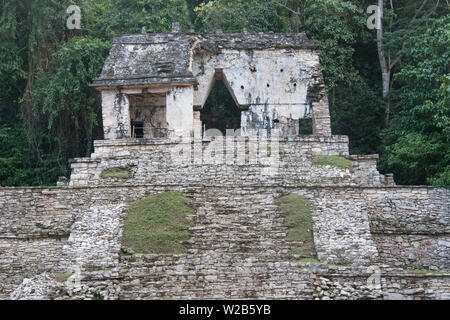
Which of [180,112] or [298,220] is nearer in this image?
[298,220]

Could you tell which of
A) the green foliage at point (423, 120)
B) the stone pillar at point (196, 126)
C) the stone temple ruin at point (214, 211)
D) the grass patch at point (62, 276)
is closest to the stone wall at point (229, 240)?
the stone temple ruin at point (214, 211)

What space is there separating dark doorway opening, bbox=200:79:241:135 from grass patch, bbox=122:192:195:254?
35.3 ft

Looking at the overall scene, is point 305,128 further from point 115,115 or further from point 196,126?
point 115,115

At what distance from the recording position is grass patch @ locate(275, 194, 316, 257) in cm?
1355

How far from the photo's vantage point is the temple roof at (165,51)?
19281 mm

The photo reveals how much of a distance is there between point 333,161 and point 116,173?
5389 millimetres

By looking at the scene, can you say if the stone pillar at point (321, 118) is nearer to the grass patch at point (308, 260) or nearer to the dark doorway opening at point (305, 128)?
the dark doorway opening at point (305, 128)

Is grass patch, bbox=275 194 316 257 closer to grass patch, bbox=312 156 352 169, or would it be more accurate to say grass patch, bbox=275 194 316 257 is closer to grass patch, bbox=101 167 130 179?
grass patch, bbox=312 156 352 169

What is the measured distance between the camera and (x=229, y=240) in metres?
13.8

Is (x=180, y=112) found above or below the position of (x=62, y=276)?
above

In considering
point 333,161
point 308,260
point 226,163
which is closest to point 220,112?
point 226,163

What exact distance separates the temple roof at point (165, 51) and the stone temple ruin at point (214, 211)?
0.18ft

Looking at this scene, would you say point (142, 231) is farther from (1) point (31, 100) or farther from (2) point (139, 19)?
(2) point (139, 19)
